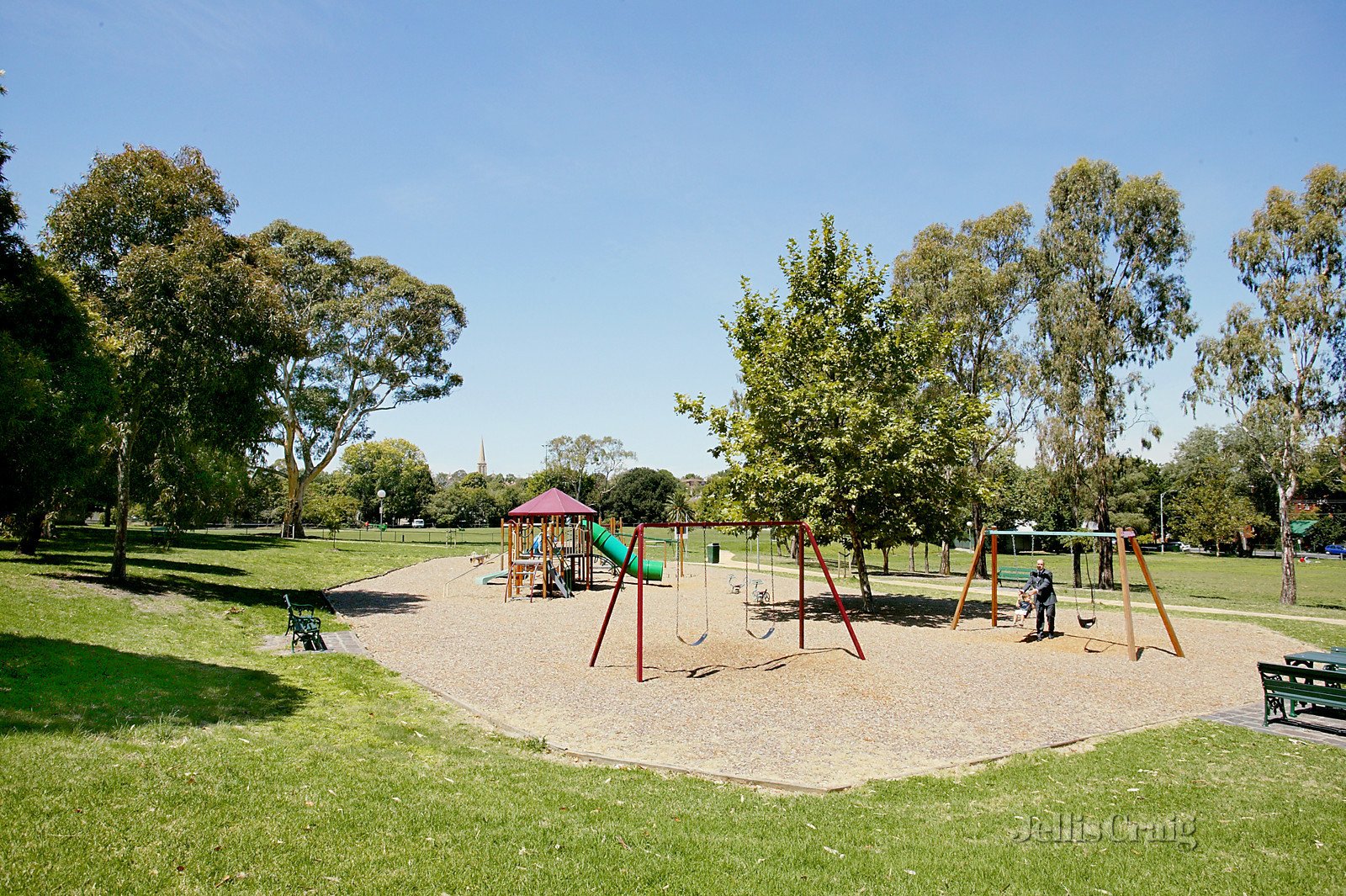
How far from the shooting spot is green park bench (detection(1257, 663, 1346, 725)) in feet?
28.1

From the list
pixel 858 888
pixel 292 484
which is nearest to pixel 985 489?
pixel 858 888

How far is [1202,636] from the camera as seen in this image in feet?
55.4

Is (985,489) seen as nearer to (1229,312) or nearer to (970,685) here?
(970,685)

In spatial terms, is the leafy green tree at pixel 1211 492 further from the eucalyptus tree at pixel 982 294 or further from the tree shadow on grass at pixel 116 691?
the tree shadow on grass at pixel 116 691

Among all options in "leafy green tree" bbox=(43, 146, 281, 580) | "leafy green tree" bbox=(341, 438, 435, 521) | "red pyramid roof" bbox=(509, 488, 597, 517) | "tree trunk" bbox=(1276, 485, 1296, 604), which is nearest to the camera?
"leafy green tree" bbox=(43, 146, 281, 580)

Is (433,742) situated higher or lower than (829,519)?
lower

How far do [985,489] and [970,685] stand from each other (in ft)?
29.8

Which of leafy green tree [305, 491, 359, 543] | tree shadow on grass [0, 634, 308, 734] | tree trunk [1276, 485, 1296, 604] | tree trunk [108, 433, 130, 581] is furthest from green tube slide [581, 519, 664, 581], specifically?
leafy green tree [305, 491, 359, 543]

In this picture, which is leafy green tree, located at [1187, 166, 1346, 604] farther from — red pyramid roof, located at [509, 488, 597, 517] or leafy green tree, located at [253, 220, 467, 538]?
leafy green tree, located at [253, 220, 467, 538]

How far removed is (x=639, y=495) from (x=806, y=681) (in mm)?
88235

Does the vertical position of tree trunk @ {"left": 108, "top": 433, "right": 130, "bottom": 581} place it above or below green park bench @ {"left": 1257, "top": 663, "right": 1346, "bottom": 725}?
above

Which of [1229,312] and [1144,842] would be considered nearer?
[1144,842]

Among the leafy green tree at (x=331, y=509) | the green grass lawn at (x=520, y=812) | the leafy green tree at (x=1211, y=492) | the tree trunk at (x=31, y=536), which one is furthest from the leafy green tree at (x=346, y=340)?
the leafy green tree at (x=1211, y=492)
